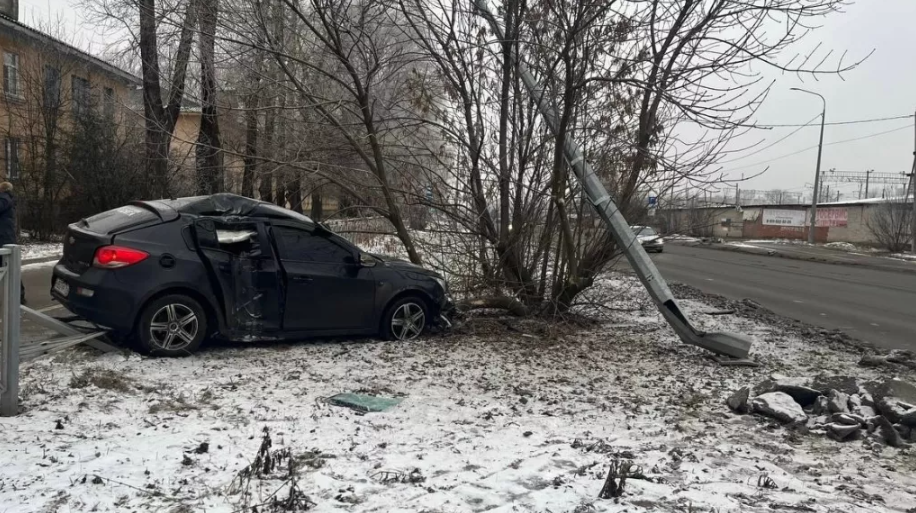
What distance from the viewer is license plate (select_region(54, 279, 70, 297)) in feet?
20.8

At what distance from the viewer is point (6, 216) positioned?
373 inches

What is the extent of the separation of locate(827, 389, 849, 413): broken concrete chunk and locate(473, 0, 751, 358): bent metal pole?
2059mm

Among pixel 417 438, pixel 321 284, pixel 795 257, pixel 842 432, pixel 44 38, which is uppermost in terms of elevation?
pixel 44 38

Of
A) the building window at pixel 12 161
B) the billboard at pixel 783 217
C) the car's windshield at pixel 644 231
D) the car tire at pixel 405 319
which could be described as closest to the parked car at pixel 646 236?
the car's windshield at pixel 644 231

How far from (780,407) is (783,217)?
159 feet

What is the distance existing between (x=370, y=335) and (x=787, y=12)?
20.6 feet

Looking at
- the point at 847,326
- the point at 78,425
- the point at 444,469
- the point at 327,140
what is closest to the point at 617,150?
the point at 327,140

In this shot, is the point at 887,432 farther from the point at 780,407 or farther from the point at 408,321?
the point at 408,321

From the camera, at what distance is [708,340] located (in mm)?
7426

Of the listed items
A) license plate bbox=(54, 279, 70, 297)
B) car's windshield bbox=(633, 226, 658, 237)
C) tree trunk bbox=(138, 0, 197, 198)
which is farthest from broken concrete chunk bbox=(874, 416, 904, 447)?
tree trunk bbox=(138, 0, 197, 198)

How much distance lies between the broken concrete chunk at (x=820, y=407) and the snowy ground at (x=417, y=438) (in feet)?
1.64

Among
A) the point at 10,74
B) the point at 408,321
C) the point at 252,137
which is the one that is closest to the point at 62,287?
the point at 408,321

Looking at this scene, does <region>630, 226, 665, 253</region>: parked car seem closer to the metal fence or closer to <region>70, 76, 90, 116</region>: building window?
the metal fence

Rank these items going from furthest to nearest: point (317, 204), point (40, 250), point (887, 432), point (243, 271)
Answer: point (40, 250) → point (317, 204) → point (243, 271) → point (887, 432)
